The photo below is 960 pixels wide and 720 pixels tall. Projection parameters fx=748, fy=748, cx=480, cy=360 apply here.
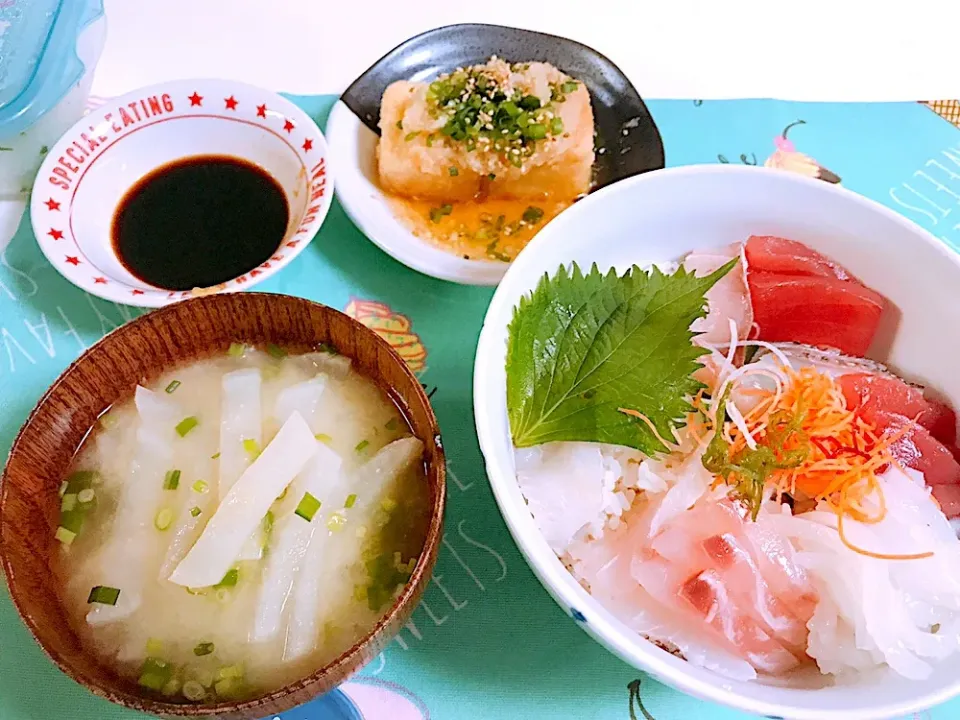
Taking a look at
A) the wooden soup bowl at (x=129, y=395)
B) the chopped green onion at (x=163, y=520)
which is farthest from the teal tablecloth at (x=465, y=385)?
the chopped green onion at (x=163, y=520)

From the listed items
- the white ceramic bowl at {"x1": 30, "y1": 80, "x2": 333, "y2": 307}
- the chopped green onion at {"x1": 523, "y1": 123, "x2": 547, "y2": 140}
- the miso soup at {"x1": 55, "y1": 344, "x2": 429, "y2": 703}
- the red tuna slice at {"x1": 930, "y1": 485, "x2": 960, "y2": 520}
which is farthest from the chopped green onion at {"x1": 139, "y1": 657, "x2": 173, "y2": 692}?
the chopped green onion at {"x1": 523, "y1": 123, "x2": 547, "y2": 140}

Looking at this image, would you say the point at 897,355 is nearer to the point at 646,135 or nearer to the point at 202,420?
the point at 646,135

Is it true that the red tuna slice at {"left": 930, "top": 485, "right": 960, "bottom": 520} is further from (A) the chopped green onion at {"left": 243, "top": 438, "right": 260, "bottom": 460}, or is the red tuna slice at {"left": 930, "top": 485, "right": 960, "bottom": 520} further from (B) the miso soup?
(A) the chopped green onion at {"left": 243, "top": 438, "right": 260, "bottom": 460}

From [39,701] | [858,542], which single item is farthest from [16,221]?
[858,542]

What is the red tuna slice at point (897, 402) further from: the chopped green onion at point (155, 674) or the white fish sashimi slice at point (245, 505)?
the chopped green onion at point (155, 674)

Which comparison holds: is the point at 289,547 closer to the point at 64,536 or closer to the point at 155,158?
the point at 64,536
